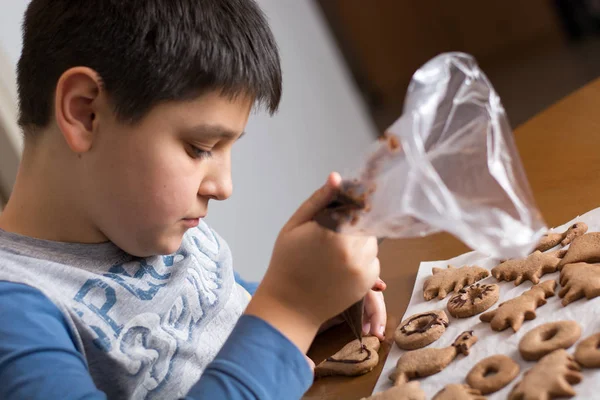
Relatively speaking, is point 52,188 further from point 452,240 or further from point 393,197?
point 452,240

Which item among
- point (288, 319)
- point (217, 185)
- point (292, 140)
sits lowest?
point (292, 140)

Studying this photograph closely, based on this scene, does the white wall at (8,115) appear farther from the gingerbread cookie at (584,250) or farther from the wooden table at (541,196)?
the gingerbread cookie at (584,250)

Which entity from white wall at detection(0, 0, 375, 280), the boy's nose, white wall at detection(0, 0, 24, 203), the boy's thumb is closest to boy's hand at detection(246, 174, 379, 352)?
the boy's thumb

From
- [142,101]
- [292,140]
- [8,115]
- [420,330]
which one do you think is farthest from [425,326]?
[292,140]

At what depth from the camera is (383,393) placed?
643 millimetres

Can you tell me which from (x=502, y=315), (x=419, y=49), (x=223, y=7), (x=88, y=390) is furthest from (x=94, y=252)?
(x=419, y=49)

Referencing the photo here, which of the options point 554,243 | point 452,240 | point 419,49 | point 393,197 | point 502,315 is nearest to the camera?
point 393,197

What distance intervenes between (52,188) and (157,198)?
0.42 feet

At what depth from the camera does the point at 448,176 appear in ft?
2.01

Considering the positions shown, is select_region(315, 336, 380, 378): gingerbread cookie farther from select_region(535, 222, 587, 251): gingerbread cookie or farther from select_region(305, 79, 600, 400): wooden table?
select_region(535, 222, 587, 251): gingerbread cookie

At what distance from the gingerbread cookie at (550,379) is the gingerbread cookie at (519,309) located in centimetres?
9

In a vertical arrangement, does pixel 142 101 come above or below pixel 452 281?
above

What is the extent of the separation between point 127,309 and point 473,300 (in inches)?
14.7

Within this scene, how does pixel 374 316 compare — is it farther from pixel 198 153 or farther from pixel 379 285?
pixel 198 153
